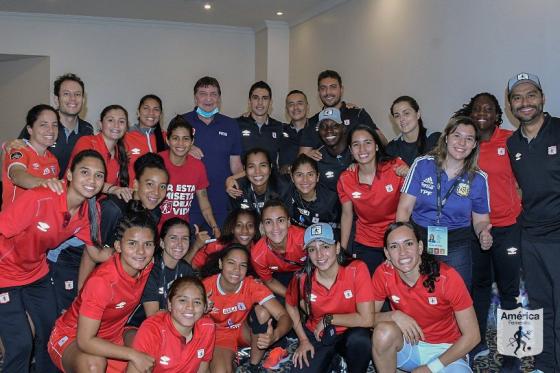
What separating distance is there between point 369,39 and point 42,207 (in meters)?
5.49

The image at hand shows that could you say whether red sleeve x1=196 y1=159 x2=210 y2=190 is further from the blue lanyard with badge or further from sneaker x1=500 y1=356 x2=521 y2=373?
sneaker x1=500 y1=356 x2=521 y2=373

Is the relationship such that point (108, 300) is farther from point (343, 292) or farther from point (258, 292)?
point (343, 292)

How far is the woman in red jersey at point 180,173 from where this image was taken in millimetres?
4523

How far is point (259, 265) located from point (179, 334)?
3.72ft

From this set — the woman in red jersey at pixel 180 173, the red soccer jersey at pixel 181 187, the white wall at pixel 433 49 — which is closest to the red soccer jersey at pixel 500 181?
the white wall at pixel 433 49

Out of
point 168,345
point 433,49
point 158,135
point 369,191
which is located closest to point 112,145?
point 158,135

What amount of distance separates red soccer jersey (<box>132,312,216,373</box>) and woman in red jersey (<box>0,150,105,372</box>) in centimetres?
71

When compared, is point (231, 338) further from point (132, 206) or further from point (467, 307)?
point (467, 307)

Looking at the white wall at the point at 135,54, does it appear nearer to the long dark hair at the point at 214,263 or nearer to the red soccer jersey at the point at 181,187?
the red soccer jersey at the point at 181,187

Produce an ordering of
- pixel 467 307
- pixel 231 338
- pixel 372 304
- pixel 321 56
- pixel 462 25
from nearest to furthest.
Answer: pixel 467 307
pixel 372 304
pixel 231 338
pixel 462 25
pixel 321 56

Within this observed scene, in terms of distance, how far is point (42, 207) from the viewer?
10.4 ft

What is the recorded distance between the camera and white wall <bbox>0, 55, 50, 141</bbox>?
962cm

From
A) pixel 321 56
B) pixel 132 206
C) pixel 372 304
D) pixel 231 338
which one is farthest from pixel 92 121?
pixel 372 304

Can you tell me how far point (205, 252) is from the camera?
4203mm
